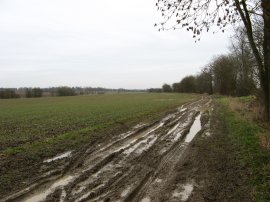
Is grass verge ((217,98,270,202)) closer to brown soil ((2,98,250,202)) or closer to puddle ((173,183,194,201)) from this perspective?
brown soil ((2,98,250,202))

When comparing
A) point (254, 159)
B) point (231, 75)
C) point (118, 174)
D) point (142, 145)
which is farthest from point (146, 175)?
point (231, 75)

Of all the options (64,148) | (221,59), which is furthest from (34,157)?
(221,59)

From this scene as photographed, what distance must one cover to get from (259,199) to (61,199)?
4.07 metres

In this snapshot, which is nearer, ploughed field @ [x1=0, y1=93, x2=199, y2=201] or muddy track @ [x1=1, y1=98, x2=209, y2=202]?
muddy track @ [x1=1, y1=98, x2=209, y2=202]

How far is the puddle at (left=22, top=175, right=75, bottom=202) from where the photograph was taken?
690 centimetres

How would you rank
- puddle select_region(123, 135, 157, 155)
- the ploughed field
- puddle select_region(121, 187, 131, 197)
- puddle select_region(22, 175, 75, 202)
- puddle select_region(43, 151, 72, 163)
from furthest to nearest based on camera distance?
puddle select_region(123, 135, 157, 155) < puddle select_region(43, 151, 72, 163) < the ploughed field < puddle select_region(121, 187, 131, 197) < puddle select_region(22, 175, 75, 202)

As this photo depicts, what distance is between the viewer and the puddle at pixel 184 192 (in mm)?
6922

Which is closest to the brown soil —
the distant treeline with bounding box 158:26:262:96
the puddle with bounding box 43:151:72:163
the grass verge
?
the grass verge

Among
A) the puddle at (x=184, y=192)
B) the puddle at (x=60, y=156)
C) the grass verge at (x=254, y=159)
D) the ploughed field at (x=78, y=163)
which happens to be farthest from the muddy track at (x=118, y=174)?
the grass verge at (x=254, y=159)

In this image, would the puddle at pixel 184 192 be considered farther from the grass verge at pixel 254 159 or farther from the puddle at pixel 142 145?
the puddle at pixel 142 145

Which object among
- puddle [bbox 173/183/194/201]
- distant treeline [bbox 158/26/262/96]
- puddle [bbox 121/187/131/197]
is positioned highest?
distant treeline [bbox 158/26/262/96]

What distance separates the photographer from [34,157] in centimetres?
1104

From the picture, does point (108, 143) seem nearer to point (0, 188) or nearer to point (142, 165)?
point (142, 165)

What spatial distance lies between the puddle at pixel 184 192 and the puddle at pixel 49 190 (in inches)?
107
